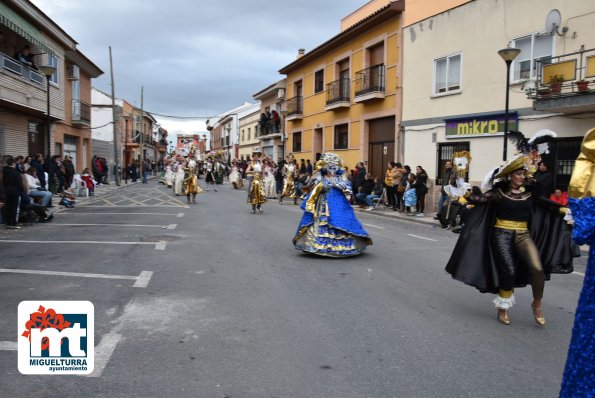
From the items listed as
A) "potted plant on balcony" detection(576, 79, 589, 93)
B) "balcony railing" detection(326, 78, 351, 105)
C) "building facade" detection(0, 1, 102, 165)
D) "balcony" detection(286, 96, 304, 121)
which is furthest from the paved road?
"balcony" detection(286, 96, 304, 121)

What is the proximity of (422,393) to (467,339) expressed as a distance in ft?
4.50

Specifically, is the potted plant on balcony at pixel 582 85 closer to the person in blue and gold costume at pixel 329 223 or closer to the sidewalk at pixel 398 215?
the sidewalk at pixel 398 215

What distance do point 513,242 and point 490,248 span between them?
0.24m

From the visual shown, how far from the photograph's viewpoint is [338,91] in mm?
26344

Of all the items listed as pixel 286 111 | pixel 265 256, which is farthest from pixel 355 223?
pixel 286 111

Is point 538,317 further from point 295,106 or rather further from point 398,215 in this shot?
point 295,106

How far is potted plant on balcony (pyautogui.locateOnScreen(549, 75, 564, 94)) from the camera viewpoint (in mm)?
12578

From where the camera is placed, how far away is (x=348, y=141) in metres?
25.7

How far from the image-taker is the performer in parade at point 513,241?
525 cm

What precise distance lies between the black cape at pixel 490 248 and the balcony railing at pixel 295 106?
1062 inches

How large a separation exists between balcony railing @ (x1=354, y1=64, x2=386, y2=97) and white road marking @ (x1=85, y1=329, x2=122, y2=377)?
1924cm

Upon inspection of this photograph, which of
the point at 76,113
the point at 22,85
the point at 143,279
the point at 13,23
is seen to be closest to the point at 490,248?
the point at 143,279

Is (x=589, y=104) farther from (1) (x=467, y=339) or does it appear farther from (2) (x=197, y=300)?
(2) (x=197, y=300)

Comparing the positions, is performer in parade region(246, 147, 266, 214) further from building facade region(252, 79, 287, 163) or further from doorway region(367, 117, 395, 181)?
building facade region(252, 79, 287, 163)
